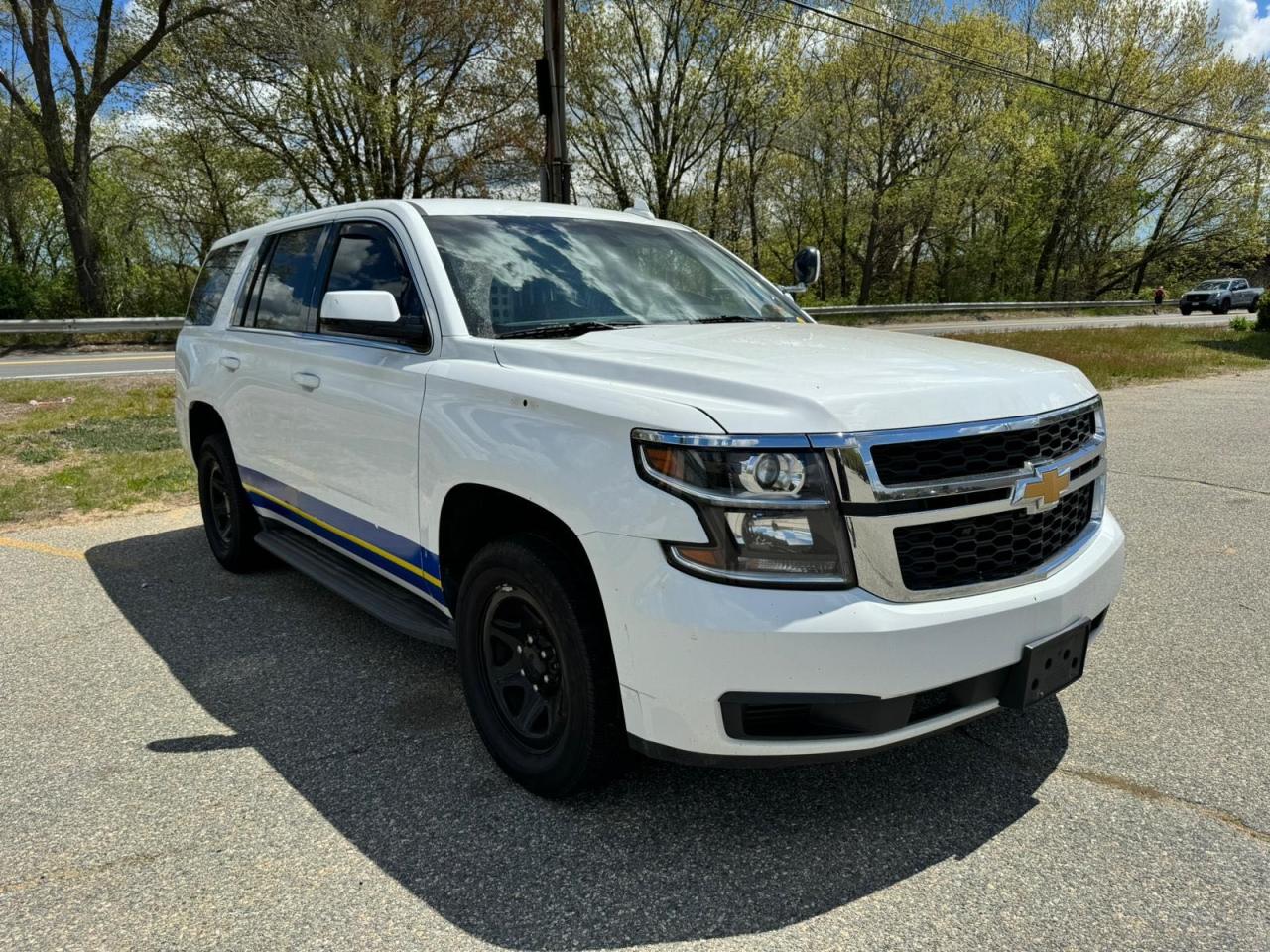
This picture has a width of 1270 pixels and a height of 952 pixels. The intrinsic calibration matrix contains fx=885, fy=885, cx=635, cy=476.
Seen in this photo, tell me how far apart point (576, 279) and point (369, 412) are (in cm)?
95

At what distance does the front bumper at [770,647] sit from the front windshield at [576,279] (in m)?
1.23

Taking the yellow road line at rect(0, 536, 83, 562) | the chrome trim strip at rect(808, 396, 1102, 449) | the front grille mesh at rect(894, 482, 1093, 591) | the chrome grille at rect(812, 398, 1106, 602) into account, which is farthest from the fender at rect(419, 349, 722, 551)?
the yellow road line at rect(0, 536, 83, 562)

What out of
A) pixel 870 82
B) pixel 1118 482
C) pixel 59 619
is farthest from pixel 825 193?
pixel 59 619

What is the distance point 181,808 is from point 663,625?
1.73 meters

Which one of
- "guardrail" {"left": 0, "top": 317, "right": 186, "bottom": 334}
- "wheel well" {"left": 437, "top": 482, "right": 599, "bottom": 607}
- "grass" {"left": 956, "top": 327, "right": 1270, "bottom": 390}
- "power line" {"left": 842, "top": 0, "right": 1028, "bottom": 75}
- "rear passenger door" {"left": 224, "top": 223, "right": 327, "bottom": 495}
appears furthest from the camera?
"power line" {"left": 842, "top": 0, "right": 1028, "bottom": 75}

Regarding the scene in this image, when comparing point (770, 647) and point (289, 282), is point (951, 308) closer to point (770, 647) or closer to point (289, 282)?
point (289, 282)

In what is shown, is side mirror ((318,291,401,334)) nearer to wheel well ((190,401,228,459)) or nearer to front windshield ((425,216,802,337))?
front windshield ((425,216,802,337))

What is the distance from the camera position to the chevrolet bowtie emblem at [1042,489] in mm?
2414

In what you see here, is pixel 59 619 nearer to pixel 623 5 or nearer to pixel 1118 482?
pixel 1118 482

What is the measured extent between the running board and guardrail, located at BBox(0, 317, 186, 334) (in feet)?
53.3

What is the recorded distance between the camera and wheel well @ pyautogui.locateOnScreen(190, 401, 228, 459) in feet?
16.9

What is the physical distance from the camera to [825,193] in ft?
123

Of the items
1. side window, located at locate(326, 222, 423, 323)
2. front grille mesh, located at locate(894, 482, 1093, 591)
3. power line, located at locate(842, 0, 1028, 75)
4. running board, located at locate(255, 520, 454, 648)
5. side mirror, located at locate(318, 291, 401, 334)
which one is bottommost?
running board, located at locate(255, 520, 454, 648)

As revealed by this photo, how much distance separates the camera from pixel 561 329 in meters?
3.19
